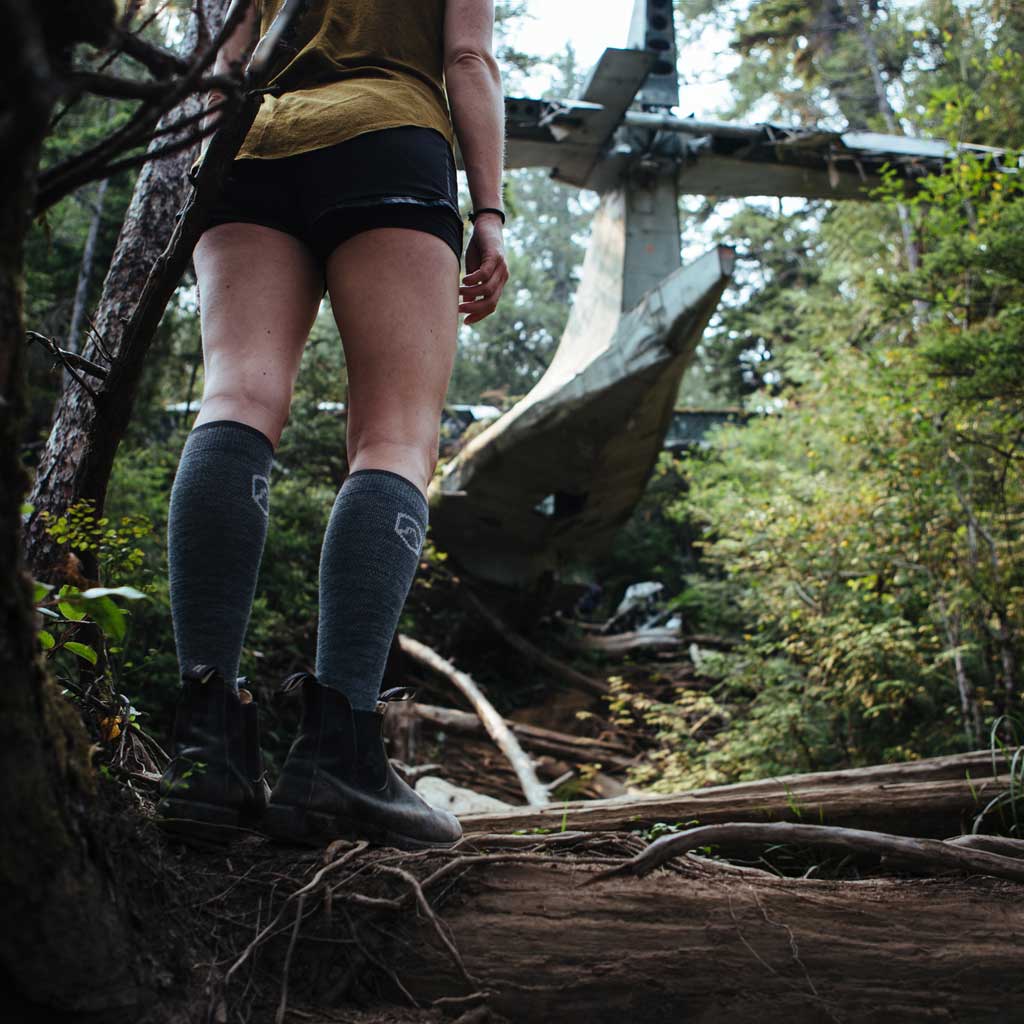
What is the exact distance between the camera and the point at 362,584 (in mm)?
1579

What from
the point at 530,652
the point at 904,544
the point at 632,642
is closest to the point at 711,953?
the point at 904,544

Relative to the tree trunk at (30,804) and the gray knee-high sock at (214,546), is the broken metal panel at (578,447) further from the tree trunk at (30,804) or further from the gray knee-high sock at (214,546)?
the tree trunk at (30,804)

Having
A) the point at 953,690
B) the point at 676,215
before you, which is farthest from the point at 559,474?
the point at 953,690

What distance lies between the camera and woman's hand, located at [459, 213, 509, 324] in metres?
1.87

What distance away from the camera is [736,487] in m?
9.76

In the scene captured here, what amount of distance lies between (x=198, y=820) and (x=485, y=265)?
3.85 feet

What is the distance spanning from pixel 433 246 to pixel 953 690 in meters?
5.48

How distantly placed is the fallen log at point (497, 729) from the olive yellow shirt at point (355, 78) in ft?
13.5

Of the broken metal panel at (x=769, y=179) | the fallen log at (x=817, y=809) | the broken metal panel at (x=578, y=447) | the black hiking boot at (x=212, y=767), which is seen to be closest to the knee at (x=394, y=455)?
the black hiking boot at (x=212, y=767)

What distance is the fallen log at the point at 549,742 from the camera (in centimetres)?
734

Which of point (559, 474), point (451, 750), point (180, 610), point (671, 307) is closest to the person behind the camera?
point (180, 610)

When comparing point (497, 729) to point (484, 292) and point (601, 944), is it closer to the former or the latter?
point (484, 292)

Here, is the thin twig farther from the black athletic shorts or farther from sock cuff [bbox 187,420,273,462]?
the black athletic shorts

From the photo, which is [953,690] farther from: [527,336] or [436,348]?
[527,336]
